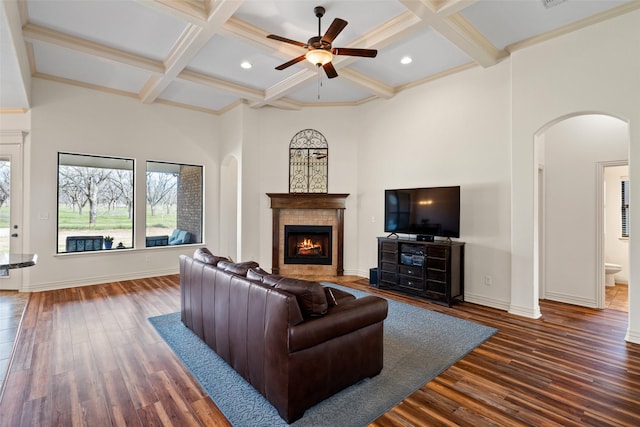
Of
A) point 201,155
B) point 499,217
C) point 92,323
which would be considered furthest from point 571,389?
point 201,155

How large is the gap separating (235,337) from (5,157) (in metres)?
5.22

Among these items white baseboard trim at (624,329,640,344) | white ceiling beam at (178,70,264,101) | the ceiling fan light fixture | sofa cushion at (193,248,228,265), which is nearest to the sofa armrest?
sofa cushion at (193,248,228,265)

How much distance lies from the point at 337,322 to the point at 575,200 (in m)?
4.34

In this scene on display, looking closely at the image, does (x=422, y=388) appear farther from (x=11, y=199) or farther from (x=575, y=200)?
→ (x=11, y=199)

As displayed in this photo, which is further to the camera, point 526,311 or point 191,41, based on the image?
point 526,311

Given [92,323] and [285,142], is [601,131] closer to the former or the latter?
[285,142]

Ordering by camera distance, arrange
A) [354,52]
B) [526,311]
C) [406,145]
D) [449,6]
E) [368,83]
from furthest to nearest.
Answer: [406,145] < [368,83] < [526,311] < [354,52] < [449,6]

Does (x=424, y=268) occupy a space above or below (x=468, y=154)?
below

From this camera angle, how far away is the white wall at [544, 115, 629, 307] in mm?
4352

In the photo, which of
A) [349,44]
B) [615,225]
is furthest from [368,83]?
[615,225]

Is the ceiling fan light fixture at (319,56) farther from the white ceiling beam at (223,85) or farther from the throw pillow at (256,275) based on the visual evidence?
the white ceiling beam at (223,85)

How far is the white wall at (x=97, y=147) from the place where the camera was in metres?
5.05

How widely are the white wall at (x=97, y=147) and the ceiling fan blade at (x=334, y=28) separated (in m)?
4.45

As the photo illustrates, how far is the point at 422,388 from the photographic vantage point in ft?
7.98
